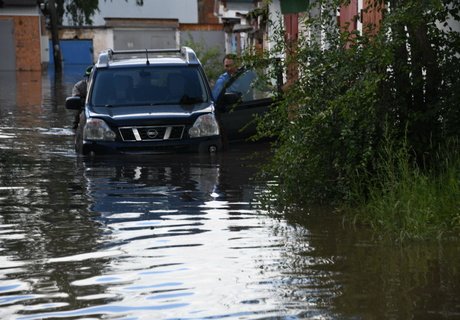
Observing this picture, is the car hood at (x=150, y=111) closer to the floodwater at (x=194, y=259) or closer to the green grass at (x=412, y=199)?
the floodwater at (x=194, y=259)

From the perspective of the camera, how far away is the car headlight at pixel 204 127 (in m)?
17.1

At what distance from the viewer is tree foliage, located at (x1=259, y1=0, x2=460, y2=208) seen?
36.9ft

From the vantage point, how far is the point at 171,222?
11.1 m

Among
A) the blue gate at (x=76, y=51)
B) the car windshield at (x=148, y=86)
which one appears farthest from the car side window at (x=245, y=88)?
the blue gate at (x=76, y=51)

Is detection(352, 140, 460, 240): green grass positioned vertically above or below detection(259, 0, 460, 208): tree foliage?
below

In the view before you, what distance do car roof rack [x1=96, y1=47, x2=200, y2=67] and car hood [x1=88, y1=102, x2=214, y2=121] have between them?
100 cm

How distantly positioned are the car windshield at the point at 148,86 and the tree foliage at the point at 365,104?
5.74 metres

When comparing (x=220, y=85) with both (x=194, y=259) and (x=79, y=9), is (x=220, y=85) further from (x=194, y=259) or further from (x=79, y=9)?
(x=79, y=9)

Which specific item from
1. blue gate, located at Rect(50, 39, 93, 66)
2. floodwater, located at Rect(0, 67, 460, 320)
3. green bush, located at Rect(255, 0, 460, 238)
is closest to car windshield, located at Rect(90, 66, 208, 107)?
floodwater, located at Rect(0, 67, 460, 320)

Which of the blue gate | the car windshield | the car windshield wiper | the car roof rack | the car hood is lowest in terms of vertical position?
the blue gate

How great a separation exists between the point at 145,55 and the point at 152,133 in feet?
7.83

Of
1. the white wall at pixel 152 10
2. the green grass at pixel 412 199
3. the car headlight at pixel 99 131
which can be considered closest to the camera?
the green grass at pixel 412 199

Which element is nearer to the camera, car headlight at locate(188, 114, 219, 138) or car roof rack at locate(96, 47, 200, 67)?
car headlight at locate(188, 114, 219, 138)

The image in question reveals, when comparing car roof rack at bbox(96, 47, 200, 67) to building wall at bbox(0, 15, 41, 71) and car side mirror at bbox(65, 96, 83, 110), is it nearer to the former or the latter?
car side mirror at bbox(65, 96, 83, 110)
